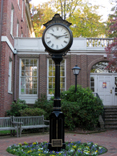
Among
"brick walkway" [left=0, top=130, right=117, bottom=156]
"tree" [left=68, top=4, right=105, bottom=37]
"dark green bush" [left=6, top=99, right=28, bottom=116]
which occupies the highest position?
"tree" [left=68, top=4, right=105, bottom=37]

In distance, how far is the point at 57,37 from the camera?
6379mm

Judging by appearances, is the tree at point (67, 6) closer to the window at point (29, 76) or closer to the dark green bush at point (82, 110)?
the window at point (29, 76)

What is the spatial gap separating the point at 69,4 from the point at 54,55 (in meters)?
23.0

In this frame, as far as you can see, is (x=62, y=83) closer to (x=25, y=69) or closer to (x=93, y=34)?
(x=25, y=69)

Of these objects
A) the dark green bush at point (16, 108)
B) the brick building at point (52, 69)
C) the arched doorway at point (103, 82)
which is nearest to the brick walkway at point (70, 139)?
the dark green bush at point (16, 108)

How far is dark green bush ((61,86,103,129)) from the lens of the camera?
39.0ft

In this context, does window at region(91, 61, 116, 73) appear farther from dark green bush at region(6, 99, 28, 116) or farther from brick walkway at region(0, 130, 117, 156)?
brick walkway at region(0, 130, 117, 156)

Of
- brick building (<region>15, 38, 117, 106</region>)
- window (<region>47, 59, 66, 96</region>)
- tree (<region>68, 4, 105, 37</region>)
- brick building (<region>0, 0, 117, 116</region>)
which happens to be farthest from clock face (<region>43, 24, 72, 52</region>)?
tree (<region>68, 4, 105, 37</region>)

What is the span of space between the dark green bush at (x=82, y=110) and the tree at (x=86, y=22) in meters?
15.2

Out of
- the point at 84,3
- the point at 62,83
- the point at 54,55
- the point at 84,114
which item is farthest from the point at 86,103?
the point at 84,3

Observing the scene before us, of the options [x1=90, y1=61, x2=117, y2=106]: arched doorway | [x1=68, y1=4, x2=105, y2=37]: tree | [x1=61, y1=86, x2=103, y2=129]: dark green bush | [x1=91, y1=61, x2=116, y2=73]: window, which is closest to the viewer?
[x1=61, y1=86, x2=103, y2=129]: dark green bush

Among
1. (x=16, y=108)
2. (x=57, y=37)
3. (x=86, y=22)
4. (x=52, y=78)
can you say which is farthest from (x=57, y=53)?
(x=86, y=22)

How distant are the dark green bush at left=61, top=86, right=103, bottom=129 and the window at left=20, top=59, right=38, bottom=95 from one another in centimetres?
502

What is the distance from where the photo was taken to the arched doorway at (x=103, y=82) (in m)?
17.3
